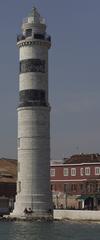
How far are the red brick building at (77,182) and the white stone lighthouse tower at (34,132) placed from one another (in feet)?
29.1

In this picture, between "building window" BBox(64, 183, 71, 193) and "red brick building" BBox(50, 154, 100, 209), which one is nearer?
"red brick building" BBox(50, 154, 100, 209)

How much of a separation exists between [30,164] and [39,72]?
35.5 feet

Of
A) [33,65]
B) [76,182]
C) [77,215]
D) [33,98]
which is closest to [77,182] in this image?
[76,182]

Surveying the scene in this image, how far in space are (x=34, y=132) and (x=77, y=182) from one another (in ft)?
45.8

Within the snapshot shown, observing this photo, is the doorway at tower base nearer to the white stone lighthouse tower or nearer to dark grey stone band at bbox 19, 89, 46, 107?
the white stone lighthouse tower

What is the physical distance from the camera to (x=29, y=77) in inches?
3189

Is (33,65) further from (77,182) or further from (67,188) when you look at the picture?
(67,188)

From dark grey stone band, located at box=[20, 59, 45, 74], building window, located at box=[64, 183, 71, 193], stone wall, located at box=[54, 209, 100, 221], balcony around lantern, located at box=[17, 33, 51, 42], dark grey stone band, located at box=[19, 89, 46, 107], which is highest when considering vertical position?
balcony around lantern, located at box=[17, 33, 51, 42]

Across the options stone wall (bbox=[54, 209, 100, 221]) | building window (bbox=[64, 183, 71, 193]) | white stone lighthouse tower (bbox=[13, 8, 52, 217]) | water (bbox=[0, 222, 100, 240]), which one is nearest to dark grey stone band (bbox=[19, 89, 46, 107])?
white stone lighthouse tower (bbox=[13, 8, 52, 217])

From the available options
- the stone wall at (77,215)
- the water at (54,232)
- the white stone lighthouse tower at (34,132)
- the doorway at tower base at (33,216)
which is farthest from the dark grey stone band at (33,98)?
the water at (54,232)

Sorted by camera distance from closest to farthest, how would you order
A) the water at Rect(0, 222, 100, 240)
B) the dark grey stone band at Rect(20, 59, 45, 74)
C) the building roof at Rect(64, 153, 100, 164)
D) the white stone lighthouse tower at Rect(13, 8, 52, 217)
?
the water at Rect(0, 222, 100, 240) → the white stone lighthouse tower at Rect(13, 8, 52, 217) → the dark grey stone band at Rect(20, 59, 45, 74) → the building roof at Rect(64, 153, 100, 164)

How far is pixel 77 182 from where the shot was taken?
91250 millimetres

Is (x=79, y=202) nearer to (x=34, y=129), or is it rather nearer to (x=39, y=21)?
(x=34, y=129)

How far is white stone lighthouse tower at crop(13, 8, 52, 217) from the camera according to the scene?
80312 millimetres
